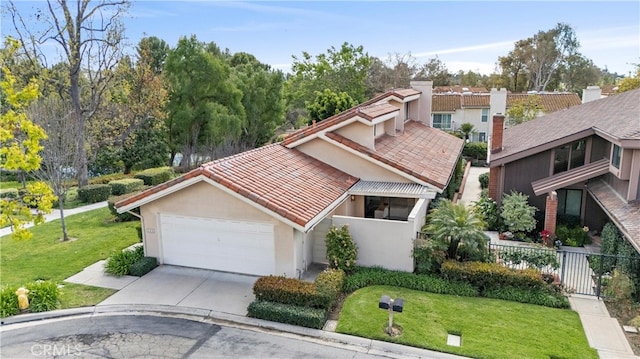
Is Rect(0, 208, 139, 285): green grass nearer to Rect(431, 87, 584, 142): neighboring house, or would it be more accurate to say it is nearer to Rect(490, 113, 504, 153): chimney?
Rect(490, 113, 504, 153): chimney

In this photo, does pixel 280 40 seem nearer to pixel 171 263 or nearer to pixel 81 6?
pixel 81 6

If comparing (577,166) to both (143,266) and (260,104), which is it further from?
(260,104)

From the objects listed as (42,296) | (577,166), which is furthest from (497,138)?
(42,296)

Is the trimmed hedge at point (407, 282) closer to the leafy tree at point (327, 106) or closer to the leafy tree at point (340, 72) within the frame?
the leafy tree at point (327, 106)

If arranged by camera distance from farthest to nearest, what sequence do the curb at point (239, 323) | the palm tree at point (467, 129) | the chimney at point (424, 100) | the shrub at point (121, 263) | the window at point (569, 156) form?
the palm tree at point (467, 129)
the chimney at point (424, 100)
the window at point (569, 156)
the shrub at point (121, 263)
the curb at point (239, 323)

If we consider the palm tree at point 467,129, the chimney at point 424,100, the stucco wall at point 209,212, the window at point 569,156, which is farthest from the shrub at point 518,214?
the palm tree at point 467,129
